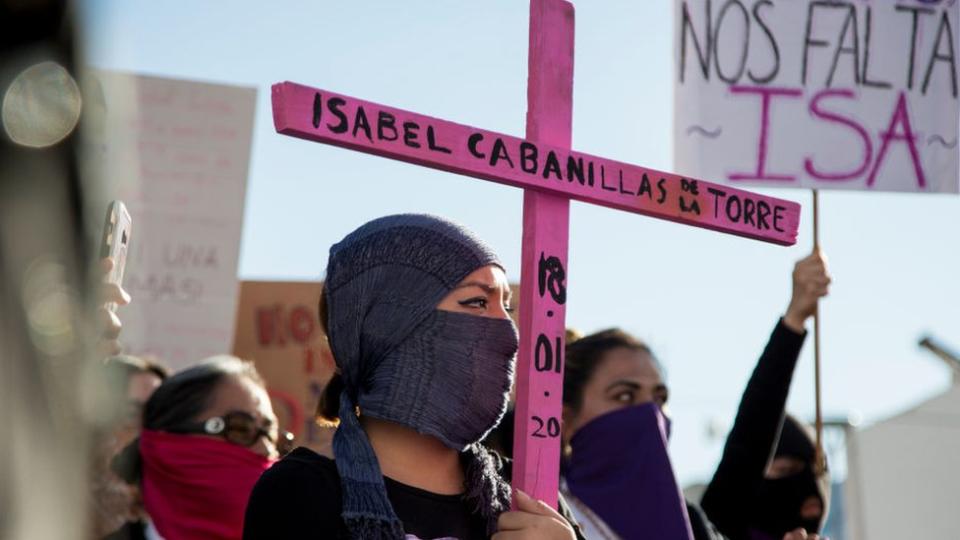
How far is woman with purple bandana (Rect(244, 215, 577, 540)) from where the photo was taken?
72.5 inches

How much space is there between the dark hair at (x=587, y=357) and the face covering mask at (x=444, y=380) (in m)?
1.48

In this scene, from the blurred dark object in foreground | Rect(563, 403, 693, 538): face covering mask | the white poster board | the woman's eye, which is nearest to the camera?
the blurred dark object in foreground

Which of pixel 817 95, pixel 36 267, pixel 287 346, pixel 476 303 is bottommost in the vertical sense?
pixel 36 267

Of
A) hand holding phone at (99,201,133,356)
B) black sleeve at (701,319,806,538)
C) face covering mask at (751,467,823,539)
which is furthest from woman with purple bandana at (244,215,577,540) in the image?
face covering mask at (751,467,823,539)

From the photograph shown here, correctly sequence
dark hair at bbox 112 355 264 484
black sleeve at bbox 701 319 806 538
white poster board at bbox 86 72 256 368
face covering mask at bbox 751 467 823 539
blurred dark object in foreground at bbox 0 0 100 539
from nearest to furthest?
blurred dark object in foreground at bbox 0 0 100 539
black sleeve at bbox 701 319 806 538
dark hair at bbox 112 355 264 484
face covering mask at bbox 751 467 823 539
white poster board at bbox 86 72 256 368

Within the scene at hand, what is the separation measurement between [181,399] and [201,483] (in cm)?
24

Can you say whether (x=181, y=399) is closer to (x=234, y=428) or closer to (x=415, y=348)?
(x=234, y=428)

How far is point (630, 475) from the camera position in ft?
10.3

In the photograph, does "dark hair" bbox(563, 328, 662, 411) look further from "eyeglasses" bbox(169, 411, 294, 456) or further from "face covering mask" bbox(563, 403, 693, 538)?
"eyeglasses" bbox(169, 411, 294, 456)

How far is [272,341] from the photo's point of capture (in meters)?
6.89

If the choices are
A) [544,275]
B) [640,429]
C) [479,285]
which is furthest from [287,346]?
[479,285]

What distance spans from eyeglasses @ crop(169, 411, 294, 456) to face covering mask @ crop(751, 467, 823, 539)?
1.52m

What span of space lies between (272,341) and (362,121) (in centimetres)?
512

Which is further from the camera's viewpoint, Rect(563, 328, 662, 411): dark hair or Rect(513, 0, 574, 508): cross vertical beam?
Rect(563, 328, 662, 411): dark hair
